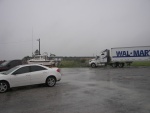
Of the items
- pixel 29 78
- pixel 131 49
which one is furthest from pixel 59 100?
pixel 131 49

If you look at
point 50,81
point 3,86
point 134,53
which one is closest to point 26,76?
point 3,86

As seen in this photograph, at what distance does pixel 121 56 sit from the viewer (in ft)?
122

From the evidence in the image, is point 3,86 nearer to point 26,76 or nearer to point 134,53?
point 26,76

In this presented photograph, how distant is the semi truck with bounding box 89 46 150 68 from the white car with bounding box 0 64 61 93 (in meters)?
25.6

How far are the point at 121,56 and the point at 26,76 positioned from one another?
27865 mm

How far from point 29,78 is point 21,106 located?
14.2 feet

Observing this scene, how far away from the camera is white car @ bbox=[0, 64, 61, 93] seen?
36.8 ft

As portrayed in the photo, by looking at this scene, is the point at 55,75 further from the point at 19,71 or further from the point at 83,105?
the point at 83,105

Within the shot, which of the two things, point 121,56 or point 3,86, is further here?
point 121,56

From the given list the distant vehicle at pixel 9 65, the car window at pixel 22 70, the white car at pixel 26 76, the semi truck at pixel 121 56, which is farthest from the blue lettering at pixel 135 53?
the car window at pixel 22 70

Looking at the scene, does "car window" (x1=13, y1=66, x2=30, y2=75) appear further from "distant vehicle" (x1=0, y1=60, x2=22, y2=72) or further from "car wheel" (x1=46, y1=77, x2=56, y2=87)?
"distant vehicle" (x1=0, y1=60, x2=22, y2=72)

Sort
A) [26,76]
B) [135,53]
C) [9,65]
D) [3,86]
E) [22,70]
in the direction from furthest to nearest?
[135,53] < [9,65] < [22,70] < [26,76] < [3,86]

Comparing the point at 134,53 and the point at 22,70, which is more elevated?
the point at 134,53

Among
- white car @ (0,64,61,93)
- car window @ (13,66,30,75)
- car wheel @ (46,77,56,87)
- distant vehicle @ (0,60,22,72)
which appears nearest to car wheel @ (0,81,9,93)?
white car @ (0,64,61,93)
